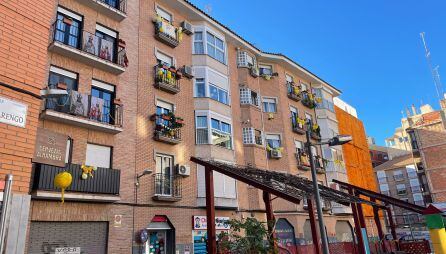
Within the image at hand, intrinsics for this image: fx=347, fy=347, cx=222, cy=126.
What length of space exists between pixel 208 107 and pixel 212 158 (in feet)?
11.1

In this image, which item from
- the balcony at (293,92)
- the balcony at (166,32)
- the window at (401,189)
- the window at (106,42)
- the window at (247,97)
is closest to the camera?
the window at (106,42)

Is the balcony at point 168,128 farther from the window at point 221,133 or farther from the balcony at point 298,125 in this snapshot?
the balcony at point 298,125

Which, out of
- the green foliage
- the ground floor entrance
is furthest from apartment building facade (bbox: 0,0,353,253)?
the green foliage

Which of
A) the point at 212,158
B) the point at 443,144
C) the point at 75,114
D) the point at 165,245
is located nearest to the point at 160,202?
the point at 165,245

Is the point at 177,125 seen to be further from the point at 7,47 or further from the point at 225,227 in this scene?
the point at 7,47

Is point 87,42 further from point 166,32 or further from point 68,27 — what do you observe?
point 166,32

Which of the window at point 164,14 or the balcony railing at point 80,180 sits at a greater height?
the window at point 164,14

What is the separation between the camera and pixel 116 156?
52.7ft

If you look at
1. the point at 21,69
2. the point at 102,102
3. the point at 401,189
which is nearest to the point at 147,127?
the point at 102,102

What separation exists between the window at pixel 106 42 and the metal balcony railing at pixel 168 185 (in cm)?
638

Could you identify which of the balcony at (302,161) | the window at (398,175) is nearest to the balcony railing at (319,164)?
the balcony at (302,161)

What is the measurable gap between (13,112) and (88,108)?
36.2ft

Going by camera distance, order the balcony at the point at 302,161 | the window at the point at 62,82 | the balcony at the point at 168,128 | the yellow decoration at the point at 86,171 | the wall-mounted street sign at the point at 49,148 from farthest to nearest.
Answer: the balcony at the point at 302,161
the balcony at the point at 168,128
the window at the point at 62,82
the yellow decoration at the point at 86,171
the wall-mounted street sign at the point at 49,148

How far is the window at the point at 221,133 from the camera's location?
2148 centimetres
